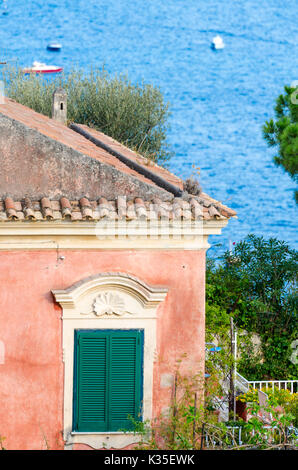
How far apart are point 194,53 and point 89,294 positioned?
63.2 metres

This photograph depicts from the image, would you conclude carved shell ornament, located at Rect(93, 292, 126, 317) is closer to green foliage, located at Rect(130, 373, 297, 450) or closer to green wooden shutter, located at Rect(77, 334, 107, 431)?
green wooden shutter, located at Rect(77, 334, 107, 431)

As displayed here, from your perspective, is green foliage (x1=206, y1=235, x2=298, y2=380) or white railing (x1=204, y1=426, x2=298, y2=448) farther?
green foliage (x1=206, y1=235, x2=298, y2=380)

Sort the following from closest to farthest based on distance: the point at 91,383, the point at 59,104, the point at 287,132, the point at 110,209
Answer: the point at 110,209 → the point at 91,383 → the point at 59,104 → the point at 287,132

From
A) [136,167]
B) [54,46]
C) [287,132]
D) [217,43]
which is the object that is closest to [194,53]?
[217,43]

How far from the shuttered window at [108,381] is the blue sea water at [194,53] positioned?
54.2 metres

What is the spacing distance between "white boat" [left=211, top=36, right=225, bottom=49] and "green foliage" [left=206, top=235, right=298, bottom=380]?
53.8m

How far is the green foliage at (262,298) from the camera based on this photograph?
1805 cm

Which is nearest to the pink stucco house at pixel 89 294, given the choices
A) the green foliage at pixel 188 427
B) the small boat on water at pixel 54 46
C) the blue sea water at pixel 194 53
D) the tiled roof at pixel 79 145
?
the green foliage at pixel 188 427

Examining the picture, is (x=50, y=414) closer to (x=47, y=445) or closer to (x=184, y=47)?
(x=47, y=445)

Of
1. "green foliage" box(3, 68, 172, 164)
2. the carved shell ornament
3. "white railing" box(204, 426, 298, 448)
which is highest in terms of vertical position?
"green foliage" box(3, 68, 172, 164)

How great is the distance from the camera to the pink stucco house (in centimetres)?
1028

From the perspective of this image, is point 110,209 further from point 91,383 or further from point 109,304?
point 91,383

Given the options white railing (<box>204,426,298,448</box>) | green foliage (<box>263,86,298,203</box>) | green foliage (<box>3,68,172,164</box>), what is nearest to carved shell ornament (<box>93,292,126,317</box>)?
white railing (<box>204,426,298,448</box>)

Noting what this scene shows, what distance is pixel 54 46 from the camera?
69000mm
